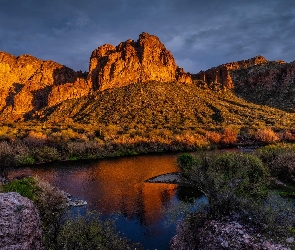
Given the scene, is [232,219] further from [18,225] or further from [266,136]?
[266,136]

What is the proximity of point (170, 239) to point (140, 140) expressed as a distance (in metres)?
41.5

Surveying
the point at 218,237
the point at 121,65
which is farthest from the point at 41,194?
the point at 121,65

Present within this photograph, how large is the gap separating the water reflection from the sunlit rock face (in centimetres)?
5904

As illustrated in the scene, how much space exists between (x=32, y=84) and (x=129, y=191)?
107 m

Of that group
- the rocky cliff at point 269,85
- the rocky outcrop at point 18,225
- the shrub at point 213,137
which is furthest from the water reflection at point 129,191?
the rocky cliff at point 269,85

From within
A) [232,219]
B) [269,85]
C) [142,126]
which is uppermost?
[269,85]

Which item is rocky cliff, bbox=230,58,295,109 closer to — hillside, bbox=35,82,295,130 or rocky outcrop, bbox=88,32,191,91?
hillside, bbox=35,82,295,130

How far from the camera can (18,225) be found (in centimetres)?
1068

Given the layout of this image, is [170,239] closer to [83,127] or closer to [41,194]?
[41,194]

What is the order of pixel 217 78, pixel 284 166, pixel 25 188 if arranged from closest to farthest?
pixel 25 188
pixel 284 166
pixel 217 78

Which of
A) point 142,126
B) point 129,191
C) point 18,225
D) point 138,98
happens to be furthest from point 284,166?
point 138,98

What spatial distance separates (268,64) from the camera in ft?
437

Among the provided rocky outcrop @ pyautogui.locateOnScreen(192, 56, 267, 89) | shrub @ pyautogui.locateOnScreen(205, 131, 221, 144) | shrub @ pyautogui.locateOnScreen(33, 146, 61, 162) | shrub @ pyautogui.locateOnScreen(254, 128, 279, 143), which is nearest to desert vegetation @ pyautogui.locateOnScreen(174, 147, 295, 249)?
shrub @ pyautogui.locateOnScreen(33, 146, 61, 162)

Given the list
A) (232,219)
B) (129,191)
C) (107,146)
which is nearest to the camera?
(232,219)
